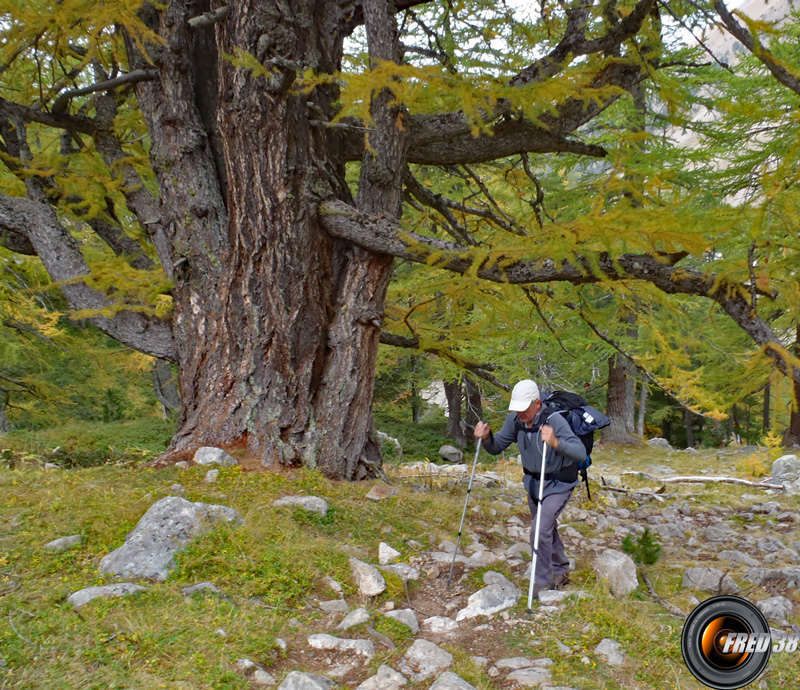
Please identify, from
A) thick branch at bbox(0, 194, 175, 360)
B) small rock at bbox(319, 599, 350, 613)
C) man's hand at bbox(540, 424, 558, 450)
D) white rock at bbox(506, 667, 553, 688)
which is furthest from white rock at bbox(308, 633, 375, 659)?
Result: thick branch at bbox(0, 194, 175, 360)

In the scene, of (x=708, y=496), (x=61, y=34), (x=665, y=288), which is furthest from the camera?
(x=708, y=496)

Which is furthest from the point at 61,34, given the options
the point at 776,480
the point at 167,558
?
the point at 776,480

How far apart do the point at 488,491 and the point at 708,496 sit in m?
3.67

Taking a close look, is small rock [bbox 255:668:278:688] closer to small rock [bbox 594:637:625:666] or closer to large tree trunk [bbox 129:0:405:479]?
small rock [bbox 594:637:625:666]

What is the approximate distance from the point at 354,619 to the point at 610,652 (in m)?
1.43

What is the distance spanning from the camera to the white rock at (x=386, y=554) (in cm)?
402

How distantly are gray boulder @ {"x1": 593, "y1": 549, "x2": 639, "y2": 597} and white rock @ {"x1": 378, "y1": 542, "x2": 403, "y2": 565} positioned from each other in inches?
61.0

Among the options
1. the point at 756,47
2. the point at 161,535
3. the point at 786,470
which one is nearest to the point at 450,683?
the point at 161,535

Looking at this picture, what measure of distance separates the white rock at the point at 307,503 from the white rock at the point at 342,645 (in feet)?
4.93

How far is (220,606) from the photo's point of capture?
3027mm

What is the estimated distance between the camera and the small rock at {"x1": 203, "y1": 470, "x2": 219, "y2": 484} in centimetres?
471

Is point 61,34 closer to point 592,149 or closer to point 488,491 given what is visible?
point 592,149

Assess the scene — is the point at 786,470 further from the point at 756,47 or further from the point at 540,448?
the point at 756,47

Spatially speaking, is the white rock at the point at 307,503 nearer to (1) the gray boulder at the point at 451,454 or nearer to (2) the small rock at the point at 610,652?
(2) the small rock at the point at 610,652
